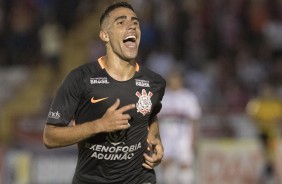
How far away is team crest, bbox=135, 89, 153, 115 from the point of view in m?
6.28

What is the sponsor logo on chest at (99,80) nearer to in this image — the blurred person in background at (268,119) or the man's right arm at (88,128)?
the man's right arm at (88,128)

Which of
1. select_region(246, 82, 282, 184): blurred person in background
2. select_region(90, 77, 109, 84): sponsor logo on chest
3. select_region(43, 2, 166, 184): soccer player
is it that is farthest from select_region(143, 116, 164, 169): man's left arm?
select_region(246, 82, 282, 184): blurred person in background

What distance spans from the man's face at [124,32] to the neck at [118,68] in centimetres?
6

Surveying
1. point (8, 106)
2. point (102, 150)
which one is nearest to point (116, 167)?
point (102, 150)

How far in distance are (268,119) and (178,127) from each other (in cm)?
224

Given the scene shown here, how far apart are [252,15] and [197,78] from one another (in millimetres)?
1967

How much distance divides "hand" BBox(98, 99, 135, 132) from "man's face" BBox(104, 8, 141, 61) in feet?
2.20

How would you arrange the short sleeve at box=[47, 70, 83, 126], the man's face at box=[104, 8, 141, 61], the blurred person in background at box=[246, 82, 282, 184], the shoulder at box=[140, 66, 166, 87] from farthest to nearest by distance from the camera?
the blurred person in background at box=[246, 82, 282, 184] < the shoulder at box=[140, 66, 166, 87] < the man's face at box=[104, 8, 141, 61] < the short sleeve at box=[47, 70, 83, 126]

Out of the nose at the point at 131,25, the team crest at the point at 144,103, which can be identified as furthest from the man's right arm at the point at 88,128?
the nose at the point at 131,25

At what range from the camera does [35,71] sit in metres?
17.9

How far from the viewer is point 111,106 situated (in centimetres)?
596

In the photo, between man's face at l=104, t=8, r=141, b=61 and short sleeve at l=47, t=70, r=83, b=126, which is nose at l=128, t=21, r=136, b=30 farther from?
short sleeve at l=47, t=70, r=83, b=126

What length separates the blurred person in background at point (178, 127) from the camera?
13.3 meters

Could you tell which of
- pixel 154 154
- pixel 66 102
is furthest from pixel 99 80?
pixel 154 154
